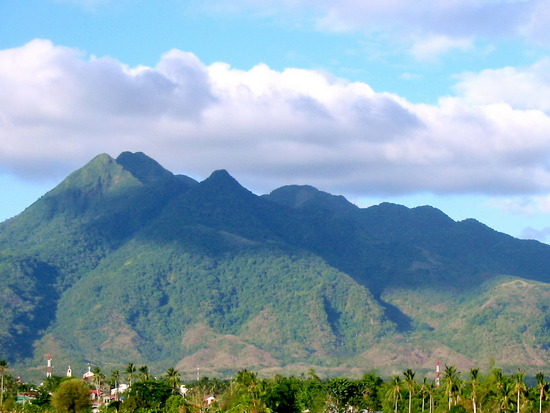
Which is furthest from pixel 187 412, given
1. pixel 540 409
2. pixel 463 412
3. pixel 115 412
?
pixel 540 409

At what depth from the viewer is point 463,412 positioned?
199875mm

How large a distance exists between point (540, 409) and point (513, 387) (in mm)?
6352

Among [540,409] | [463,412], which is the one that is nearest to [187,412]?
[463,412]

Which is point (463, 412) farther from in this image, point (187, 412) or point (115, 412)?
point (115, 412)

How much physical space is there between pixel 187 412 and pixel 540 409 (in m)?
65.8

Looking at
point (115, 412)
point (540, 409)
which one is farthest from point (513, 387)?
point (115, 412)

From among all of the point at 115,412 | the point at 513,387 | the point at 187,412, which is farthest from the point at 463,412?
the point at 115,412

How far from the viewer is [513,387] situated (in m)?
200

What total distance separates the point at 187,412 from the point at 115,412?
1349 cm

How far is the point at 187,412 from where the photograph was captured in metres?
198

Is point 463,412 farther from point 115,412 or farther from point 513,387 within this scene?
point 115,412

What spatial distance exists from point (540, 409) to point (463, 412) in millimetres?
14242

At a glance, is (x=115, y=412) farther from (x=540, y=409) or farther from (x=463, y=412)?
(x=540, y=409)

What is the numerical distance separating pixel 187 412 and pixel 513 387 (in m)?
61.1
